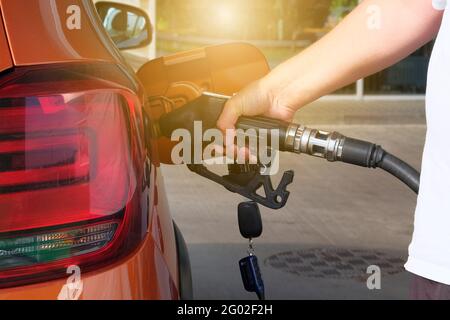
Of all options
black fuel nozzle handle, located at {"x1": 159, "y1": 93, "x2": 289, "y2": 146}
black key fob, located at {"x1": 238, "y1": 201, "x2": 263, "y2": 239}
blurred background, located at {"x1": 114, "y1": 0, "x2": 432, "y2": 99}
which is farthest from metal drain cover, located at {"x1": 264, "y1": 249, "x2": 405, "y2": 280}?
blurred background, located at {"x1": 114, "y1": 0, "x2": 432, "y2": 99}

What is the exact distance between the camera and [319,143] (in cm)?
228

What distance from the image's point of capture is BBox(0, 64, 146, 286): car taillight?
6.89ft

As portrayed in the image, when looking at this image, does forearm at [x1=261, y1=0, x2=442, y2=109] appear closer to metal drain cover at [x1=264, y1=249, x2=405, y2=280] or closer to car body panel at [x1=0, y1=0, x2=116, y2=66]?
car body panel at [x1=0, y1=0, x2=116, y2=66]

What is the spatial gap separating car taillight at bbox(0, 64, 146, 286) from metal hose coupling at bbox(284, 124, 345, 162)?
1.16ft

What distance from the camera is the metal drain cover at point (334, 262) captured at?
623 cm

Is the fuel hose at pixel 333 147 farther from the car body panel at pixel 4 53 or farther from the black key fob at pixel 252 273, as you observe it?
the car body panel at pixel 4 53

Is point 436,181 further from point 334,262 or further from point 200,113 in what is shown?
point 334,262

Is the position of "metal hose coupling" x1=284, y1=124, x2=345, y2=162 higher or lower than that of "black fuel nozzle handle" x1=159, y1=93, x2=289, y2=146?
lower

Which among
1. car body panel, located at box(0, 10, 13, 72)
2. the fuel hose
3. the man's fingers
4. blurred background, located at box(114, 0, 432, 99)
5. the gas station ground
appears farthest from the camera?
blurred background, located at box(114, 0, 432, 99)

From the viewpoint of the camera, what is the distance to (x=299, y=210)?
828cm

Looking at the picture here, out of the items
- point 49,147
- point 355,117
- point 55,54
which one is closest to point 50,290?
point 49,147

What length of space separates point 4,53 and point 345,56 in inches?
26.3

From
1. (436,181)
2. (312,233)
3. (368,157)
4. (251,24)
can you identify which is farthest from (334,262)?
(251,24)
